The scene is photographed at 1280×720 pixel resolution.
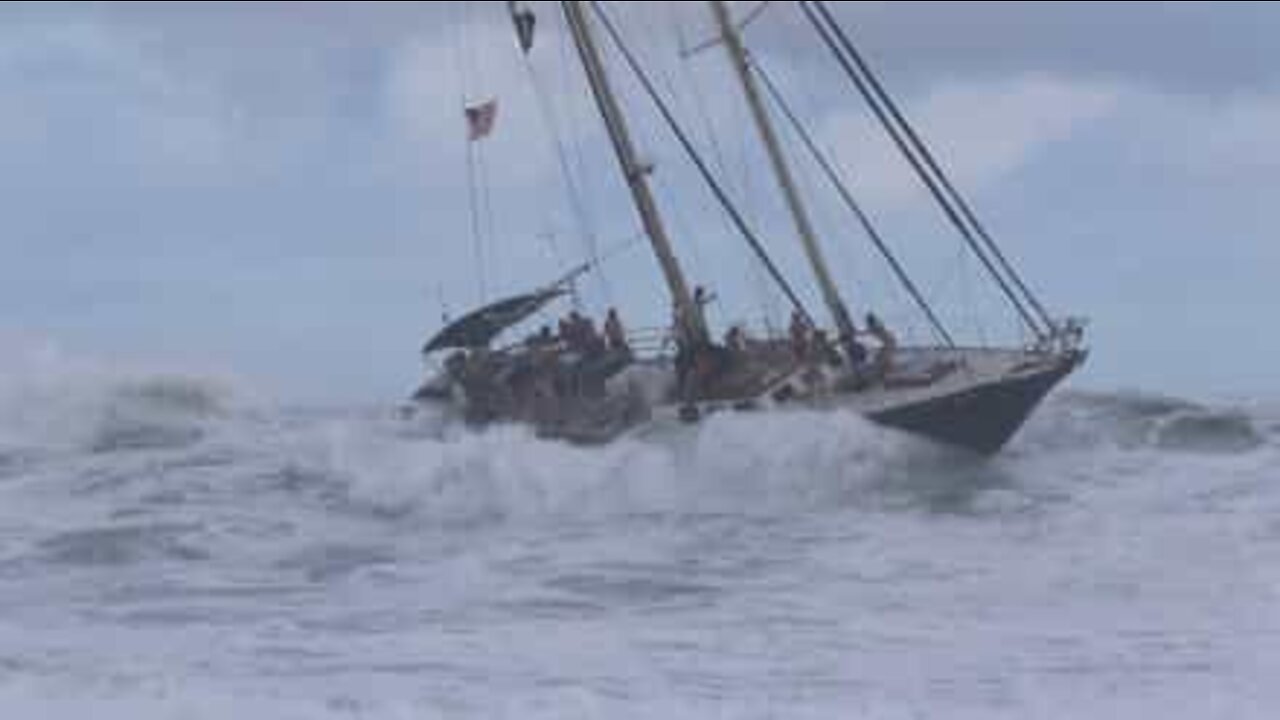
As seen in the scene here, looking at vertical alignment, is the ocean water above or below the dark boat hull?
below

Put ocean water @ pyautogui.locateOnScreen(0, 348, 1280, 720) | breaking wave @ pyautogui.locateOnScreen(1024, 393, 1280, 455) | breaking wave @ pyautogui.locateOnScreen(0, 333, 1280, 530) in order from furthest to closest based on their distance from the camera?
breaking wave @ pyautogui.locateOnScreen(1024, 393, 1280, 455) → breaking wave @ pyautogui.locateOnScreen(0, 333, 1280, 530) → ocean water @ pyautogui.locateOnScreen(0, 348, 1280, 720)

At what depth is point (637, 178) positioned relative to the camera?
114 feet

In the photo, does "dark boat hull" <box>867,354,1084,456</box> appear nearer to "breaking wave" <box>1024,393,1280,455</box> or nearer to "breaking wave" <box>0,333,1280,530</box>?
"breaking wave" <box>0,333,1280,530</box>

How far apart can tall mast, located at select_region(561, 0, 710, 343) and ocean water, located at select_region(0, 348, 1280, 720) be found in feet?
11.1

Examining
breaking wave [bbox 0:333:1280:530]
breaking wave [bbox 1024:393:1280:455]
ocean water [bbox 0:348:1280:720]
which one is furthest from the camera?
breaking wave [bbox 1024:393:1280:455]

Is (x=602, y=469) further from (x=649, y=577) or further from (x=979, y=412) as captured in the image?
(x=649, y=577)

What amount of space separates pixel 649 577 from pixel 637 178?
13.8 m

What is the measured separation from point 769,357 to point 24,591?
568 inches

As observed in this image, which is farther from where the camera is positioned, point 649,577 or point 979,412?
point 979,412

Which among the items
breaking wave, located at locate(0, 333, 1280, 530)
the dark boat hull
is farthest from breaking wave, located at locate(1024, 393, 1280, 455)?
the dark boat hull

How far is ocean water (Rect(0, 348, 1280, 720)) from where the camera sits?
15102 millimetres

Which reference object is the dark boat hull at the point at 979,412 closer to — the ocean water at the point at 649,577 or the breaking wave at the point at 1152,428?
the ocean water at the point at 649,577

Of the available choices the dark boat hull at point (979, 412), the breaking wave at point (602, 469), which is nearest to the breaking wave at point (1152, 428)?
the breaking wave at point (602, 469)

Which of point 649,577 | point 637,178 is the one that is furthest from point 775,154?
point 649,577
